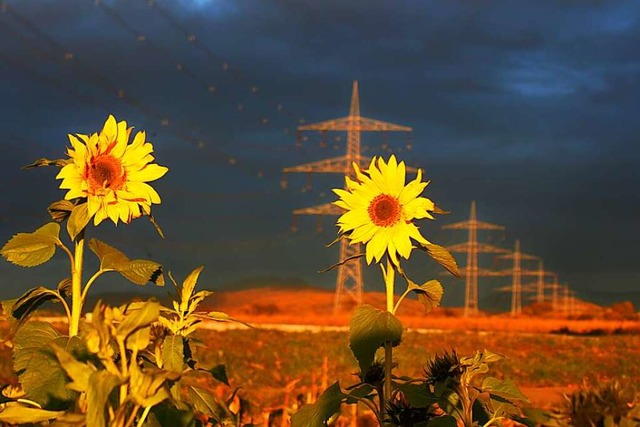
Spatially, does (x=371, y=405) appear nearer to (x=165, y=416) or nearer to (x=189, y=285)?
(x=189, y=285)

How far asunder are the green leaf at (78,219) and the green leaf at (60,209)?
0.04 meters

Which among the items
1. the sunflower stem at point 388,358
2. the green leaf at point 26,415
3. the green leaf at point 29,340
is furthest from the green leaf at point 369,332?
the green leaf at point 26,415

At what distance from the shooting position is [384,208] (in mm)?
2449

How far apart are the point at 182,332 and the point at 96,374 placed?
34.4 inches

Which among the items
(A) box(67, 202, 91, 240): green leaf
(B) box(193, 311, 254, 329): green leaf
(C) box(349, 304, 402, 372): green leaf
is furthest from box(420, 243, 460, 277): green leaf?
(A) box(67, 202, 91, 240): green leaf

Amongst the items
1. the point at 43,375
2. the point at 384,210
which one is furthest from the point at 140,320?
the point at 384,210

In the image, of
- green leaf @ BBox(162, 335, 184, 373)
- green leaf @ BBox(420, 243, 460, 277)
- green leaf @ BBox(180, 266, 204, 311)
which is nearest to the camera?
green leaf @ BBox(162, 335, 184, 373)

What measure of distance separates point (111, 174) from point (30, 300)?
33cm

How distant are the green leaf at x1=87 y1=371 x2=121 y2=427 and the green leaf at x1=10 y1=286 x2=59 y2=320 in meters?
1.04

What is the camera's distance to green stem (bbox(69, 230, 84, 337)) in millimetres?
1884

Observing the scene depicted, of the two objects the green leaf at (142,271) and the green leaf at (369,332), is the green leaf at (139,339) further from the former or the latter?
the green leaf at (369,332)

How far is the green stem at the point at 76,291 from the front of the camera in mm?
1884

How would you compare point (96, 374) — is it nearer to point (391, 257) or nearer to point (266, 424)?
point (391, 257)

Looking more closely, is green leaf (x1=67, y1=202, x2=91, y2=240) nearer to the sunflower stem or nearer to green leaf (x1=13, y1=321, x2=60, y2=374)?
green leaf (x1=13, y1=321, x2=60, y2=374)
